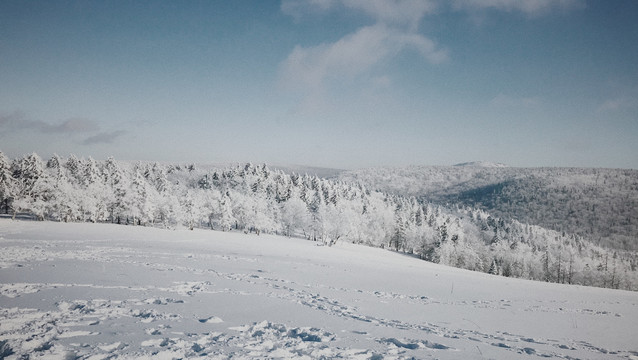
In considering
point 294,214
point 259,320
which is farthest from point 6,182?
point 259,320

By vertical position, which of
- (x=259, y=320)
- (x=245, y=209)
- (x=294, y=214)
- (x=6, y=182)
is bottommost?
(x=294, y=214)

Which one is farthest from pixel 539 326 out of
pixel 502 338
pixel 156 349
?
pixel 156 349

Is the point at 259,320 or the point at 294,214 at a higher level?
the point at 259,320

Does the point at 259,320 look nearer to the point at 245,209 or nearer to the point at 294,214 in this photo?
the point at 245,209

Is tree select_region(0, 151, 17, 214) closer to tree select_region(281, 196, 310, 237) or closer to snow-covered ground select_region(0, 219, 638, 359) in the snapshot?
tree select_region(281, 196, 310, 237)

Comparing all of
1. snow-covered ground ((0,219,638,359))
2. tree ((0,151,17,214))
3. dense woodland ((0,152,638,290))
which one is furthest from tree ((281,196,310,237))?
snow-covered ground ((0,219,638,359))

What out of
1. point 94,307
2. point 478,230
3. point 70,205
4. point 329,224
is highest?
point 94,307

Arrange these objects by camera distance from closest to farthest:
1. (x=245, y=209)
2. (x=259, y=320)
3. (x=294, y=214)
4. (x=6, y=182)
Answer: (x=259, y=320) → (x=6, y=182) → (x=245, y=209) → (x=294, y=214)

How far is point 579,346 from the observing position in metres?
10.0

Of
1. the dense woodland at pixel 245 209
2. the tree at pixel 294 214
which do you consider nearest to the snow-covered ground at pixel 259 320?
the dense woodland at pixel 245 209

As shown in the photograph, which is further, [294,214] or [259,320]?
[294,214]

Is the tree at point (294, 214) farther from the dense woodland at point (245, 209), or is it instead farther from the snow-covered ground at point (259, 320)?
the snow-covered ground at point (259, 320)

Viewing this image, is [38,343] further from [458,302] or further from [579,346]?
[458,302]

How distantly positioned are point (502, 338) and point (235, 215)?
73.3 m
